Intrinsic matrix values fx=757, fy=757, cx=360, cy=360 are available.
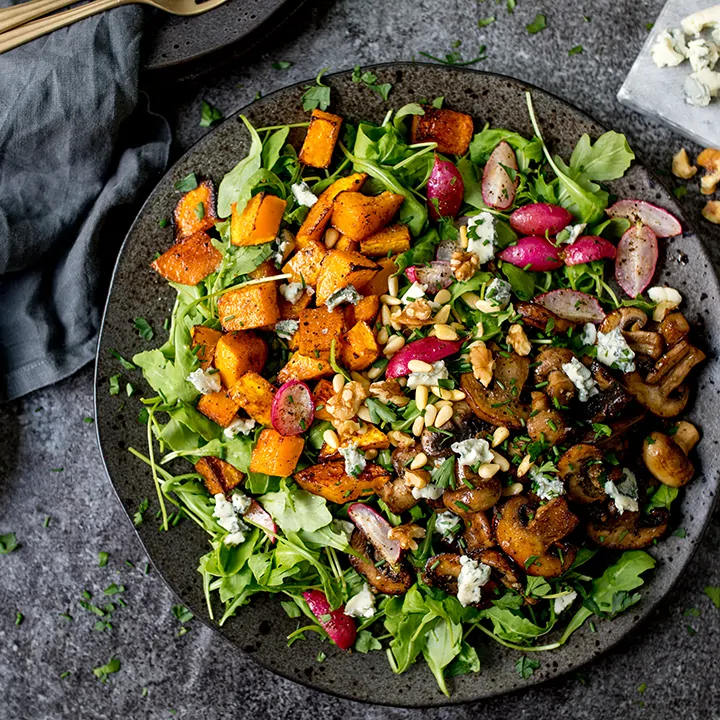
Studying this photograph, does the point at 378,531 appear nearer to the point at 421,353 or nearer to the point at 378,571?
the point at 378,571

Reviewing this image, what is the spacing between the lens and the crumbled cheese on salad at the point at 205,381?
239 cm

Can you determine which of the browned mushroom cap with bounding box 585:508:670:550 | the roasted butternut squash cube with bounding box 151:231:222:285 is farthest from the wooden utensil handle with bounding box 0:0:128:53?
the browned mushroom cap with bounding box 585:508:670:550

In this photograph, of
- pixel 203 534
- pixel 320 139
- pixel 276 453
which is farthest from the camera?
pixel 203 534

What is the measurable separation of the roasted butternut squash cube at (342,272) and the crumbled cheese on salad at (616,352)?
2.49 ft

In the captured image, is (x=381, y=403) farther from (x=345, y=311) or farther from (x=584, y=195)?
(x=584, y=195)

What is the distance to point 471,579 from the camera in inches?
92.4

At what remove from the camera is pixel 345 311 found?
239 centimetres

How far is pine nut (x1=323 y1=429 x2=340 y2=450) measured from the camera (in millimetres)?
2396

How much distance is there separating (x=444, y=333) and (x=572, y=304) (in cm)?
45

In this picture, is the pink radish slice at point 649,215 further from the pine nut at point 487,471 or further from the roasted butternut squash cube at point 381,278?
the pine nut at point 487,471

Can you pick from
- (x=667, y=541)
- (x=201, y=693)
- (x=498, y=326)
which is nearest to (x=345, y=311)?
(x=498, y=326)

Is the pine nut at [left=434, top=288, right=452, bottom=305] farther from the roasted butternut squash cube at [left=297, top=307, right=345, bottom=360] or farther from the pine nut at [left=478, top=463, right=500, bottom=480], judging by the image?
the pine nut at [left=478, top=463, right=500, bottom=480]

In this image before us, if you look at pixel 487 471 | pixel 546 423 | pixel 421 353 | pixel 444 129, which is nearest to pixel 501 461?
pixel 487 471

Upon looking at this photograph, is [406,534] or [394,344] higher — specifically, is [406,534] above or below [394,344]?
below
